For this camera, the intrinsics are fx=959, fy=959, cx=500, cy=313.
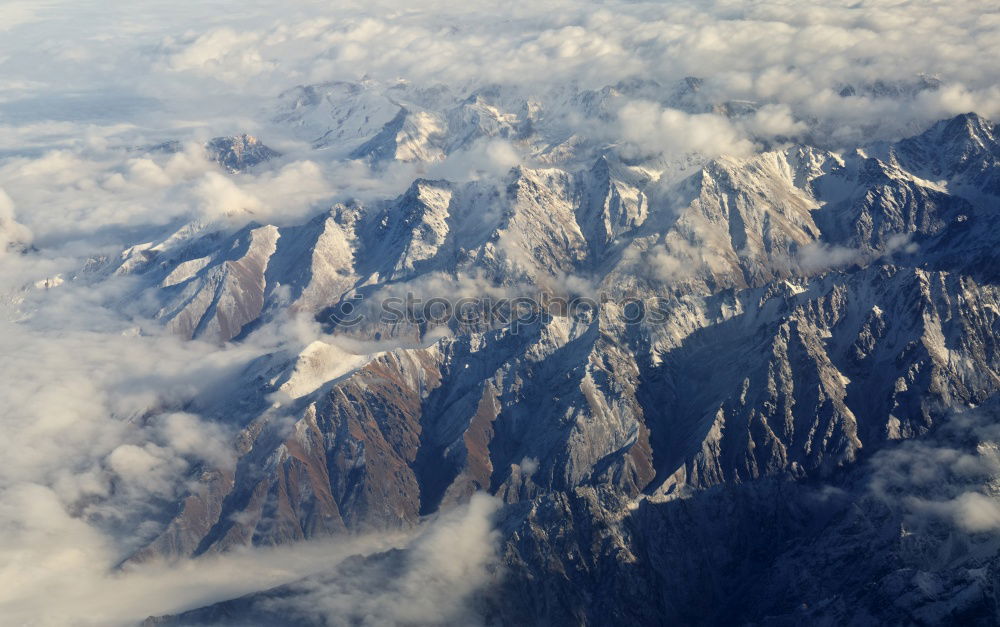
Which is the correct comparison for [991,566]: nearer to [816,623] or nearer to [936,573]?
[936,573]

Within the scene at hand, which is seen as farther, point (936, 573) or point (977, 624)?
point (936, 573)

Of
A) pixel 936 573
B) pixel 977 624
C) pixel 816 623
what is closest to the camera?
pixel 977 624

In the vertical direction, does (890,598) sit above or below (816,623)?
above

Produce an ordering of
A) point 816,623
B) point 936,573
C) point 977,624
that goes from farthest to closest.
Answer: point 816,623 < point 936,573 < point 977,624

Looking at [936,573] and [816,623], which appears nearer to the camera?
[936,573]

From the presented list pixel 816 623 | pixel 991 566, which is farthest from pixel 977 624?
pixel 816 623

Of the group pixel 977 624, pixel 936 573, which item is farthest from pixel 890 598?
pixel 977 624

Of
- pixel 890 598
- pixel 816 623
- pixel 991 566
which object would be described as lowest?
pixel 816 623

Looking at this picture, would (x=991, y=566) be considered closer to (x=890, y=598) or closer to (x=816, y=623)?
(x=890, y=598)

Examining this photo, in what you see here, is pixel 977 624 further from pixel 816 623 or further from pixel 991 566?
pixel 816 623
